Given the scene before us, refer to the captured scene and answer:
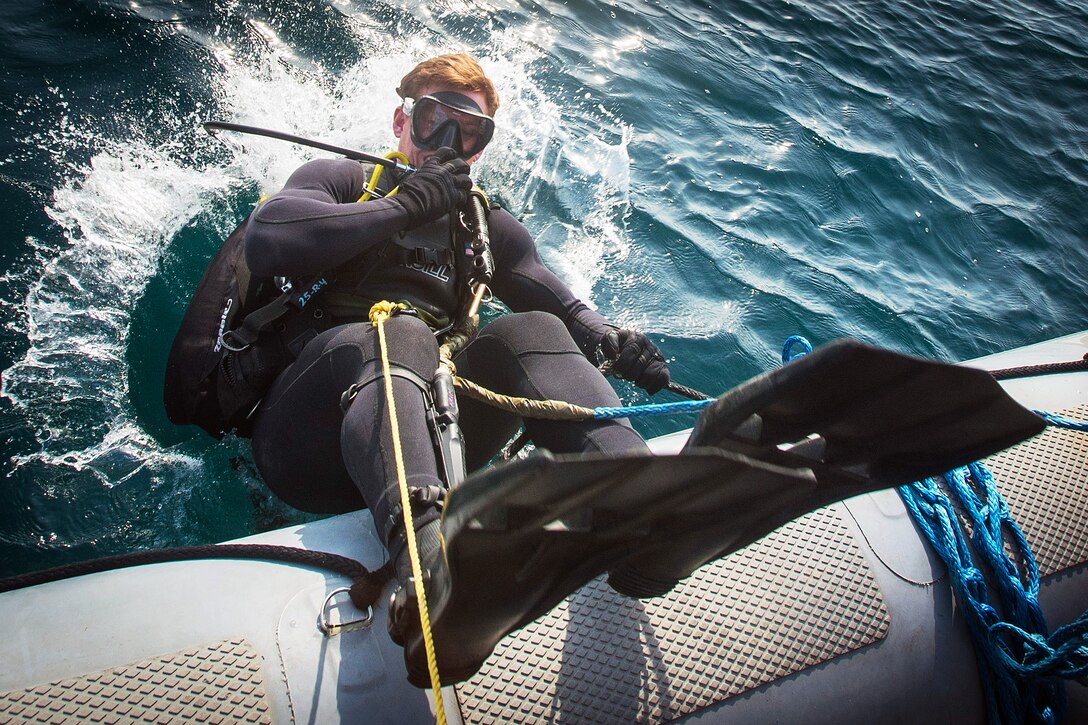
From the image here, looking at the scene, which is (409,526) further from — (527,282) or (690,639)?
(527,282)

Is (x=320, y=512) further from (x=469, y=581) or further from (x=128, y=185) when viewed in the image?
(x=128, y=185)

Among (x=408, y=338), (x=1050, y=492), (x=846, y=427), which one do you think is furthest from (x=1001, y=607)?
(x=408, y=338)

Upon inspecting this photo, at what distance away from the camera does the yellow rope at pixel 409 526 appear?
1.02 m

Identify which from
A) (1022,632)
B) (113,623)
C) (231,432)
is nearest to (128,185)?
(231,432)

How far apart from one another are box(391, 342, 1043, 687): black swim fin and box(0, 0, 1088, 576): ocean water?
145 centimetres

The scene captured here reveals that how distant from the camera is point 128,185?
3092mm

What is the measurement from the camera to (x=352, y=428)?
1.55m

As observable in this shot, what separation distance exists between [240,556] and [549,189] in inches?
120

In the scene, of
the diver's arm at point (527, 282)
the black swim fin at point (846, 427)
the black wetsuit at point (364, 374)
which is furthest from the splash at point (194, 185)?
the black swim fin at point (846, 427)

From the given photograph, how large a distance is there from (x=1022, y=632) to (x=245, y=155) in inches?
146

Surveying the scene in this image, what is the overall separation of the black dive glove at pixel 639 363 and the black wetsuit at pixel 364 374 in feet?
0.87

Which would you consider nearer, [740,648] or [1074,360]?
[740,648]

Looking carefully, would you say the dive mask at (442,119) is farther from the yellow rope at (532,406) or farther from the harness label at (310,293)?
the yellow rope at (532,406)

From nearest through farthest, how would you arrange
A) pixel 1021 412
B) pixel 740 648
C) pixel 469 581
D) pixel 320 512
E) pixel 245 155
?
pixel 469 581 < pixel 1021 412 < pixel 740 648 < pixel 320 512 < pixel 245 155
